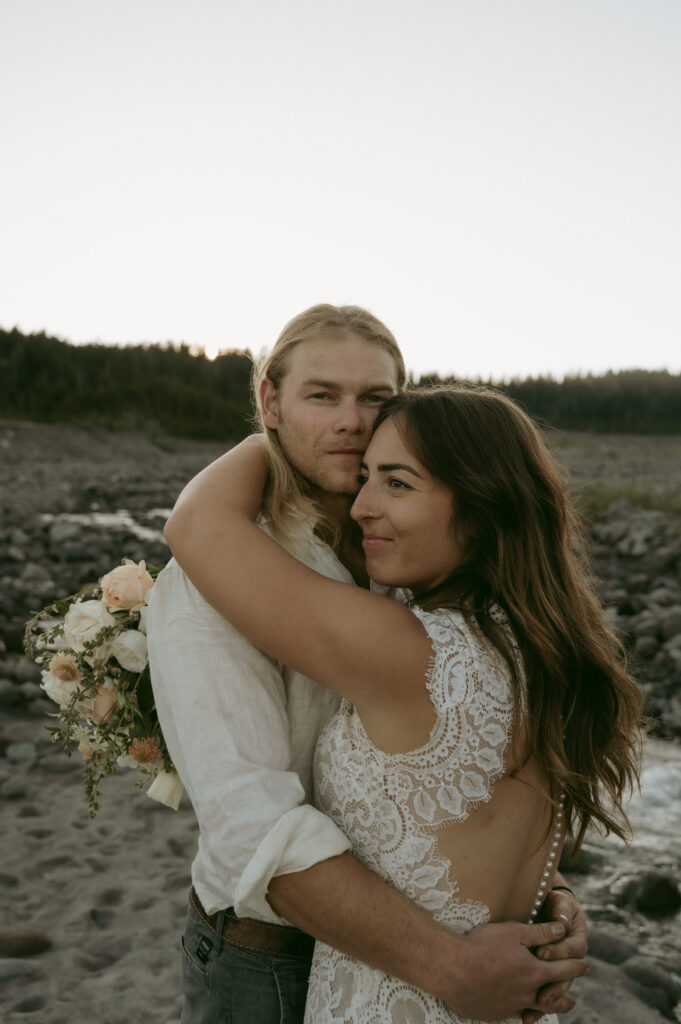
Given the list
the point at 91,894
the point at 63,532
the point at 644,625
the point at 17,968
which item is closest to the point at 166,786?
the point at 17,968

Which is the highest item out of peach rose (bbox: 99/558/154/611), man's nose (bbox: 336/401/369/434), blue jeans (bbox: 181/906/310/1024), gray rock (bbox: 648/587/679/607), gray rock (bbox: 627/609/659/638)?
man's nose (bbox: 336/401/369/434)

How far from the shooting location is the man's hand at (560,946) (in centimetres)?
199

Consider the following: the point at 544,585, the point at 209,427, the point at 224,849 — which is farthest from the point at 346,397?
the point at 209,427

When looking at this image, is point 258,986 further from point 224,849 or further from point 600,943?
point 600,943

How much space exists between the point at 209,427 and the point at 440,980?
109 ft

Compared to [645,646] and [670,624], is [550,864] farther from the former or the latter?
[670,624]

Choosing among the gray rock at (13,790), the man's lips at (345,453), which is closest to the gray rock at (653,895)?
the man's lips at (345,453)

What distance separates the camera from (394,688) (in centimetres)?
187

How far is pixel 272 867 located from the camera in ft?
5.84

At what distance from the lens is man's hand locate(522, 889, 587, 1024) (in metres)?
1.99

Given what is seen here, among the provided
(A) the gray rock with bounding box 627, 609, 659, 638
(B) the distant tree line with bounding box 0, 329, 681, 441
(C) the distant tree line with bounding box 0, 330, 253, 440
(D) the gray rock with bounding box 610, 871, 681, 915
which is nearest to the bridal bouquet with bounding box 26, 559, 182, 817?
(D) the gray rock with bounding box 610, 871, 681, 915

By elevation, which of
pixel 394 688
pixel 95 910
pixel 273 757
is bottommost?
pixel 95 910

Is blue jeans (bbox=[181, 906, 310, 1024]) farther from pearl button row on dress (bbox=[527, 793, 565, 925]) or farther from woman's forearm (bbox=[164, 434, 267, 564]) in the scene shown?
woman's forearm (bbox=[164, 434, 267, 564])

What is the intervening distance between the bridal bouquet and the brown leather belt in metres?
0.39
